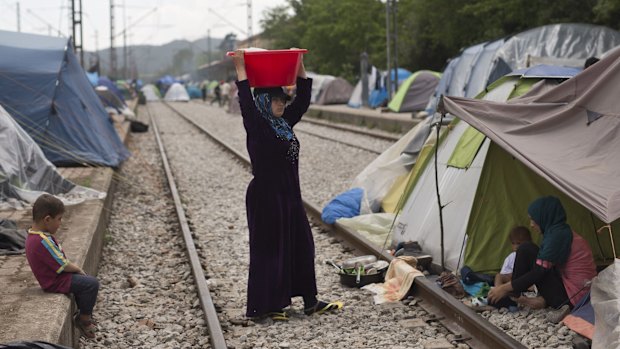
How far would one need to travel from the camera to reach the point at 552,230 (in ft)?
20.2

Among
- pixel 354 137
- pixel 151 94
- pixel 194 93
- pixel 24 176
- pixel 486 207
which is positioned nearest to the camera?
pixel 486 207

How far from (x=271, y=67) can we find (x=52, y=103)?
972 centimetres

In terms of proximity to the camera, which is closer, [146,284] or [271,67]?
[271,67]

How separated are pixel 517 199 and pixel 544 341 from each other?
2158 millimetres

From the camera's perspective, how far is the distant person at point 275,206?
6070 mm

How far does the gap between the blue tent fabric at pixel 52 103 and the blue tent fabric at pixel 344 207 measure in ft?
20.5

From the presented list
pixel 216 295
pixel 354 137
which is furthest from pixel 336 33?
pixel 216 295

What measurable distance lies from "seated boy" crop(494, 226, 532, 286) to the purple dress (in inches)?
61.2

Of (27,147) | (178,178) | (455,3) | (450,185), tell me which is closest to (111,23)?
(455,3)

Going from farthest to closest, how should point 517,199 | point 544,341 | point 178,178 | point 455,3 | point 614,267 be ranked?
point 455,3
point 178,178
point 517,199
point 544,341
point 614,267

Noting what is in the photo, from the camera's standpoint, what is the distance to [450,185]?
26.5 feet

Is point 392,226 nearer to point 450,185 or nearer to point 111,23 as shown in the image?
point 450,185

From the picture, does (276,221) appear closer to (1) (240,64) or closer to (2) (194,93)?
(1) (240,64)

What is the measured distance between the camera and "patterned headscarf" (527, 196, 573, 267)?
6.10 m
